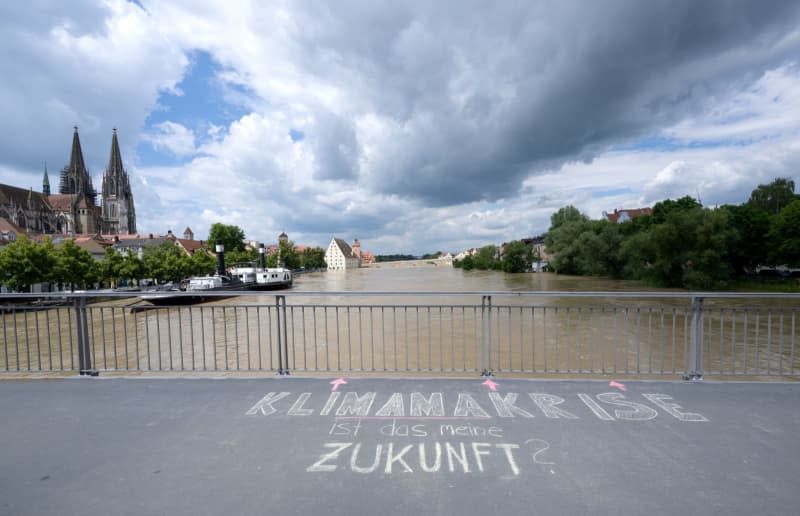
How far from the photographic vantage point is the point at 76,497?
270 centimetres

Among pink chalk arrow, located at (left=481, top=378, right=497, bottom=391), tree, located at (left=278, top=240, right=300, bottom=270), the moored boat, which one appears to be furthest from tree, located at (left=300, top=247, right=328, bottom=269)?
pink chalk arrow, located at (left=481, top=378, right=497, bottom=391)

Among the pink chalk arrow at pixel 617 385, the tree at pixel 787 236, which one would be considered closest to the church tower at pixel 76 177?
the pink chalk arrow at pixel 617 385

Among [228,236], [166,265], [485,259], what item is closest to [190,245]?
[228,236]

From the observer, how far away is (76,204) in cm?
9575

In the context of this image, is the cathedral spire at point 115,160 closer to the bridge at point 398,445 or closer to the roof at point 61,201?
the roof at point 61,201

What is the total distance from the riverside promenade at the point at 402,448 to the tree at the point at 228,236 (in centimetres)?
8578

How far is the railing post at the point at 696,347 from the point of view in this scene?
4.88 m

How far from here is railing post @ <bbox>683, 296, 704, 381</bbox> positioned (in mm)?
4879

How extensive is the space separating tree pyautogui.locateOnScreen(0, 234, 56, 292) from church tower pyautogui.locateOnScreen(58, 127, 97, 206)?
93.6m

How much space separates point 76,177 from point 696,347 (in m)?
141

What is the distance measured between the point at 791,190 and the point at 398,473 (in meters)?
74.5

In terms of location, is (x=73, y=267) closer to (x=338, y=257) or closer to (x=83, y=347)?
(x=83, y=347)

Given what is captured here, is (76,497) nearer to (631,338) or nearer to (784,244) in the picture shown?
(631,338)

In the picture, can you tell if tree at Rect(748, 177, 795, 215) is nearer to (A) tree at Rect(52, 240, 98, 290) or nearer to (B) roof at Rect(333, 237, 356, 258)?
(A) tree at Rect(52, 240, 98, 290)
